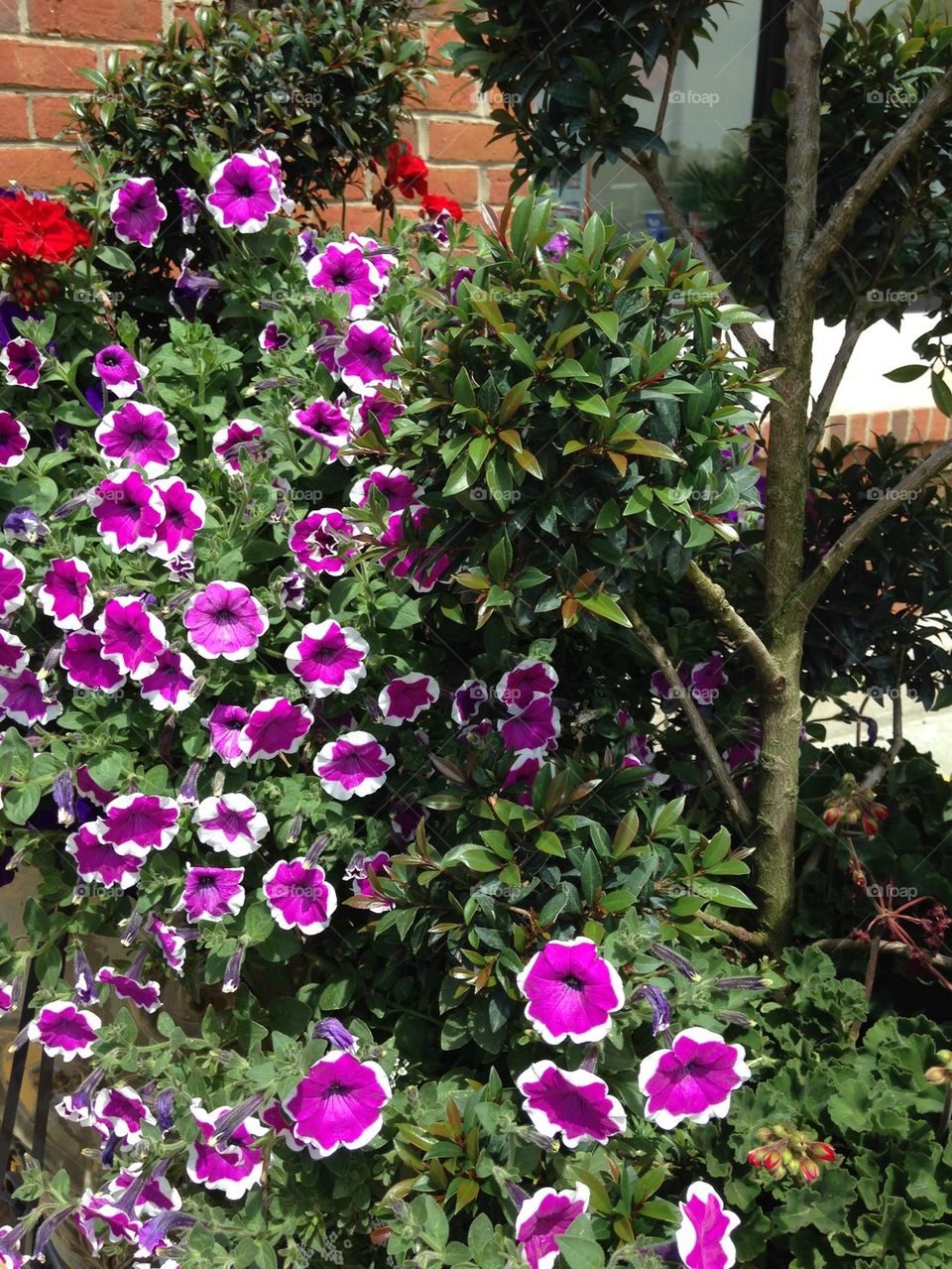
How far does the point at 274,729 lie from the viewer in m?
1.53

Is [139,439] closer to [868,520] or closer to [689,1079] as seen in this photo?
[868,520]

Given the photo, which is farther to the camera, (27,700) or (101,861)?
(27,700)

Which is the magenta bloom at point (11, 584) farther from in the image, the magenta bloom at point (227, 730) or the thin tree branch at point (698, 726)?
the thin tree branch at point (698, 726)

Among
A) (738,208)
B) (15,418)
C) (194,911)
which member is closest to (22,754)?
(194,911)

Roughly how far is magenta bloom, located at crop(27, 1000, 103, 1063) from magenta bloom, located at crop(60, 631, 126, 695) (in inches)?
17.2

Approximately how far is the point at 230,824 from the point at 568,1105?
556 mm

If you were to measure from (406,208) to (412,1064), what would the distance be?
247 cm

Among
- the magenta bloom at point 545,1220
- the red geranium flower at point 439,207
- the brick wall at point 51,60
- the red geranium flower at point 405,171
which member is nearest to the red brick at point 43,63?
the brick wall at point 51,60

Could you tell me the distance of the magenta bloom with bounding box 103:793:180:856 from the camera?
1478 millimetres

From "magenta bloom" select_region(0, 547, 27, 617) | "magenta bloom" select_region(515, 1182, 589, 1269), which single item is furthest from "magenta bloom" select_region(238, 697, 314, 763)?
"magenta bloom" select_region(515, 1182, 589, 1269)

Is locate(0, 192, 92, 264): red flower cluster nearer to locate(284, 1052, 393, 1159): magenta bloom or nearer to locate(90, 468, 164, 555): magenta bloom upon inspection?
locate(90, 468, 164, 555): magenta bloom

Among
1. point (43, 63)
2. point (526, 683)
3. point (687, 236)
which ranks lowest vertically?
point (526, 683)

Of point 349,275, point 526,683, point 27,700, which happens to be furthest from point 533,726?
point 349,275

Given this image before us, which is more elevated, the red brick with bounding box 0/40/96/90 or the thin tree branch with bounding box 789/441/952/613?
the red brick with bounding box 0/40/96/90
